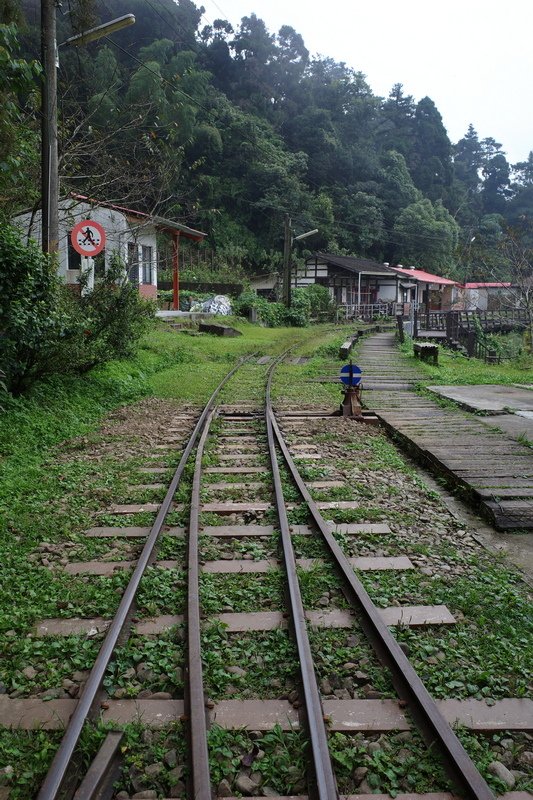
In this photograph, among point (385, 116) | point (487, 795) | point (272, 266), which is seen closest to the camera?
point (487, 795)

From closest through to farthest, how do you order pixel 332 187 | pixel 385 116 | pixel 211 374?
1. pixel 211 374
2. pixel 332 187
3. pixel 385 116

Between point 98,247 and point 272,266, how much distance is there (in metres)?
40.7

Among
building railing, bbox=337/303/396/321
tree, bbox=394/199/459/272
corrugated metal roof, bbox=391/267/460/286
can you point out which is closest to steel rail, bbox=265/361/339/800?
building railing, bbox=337/303/396/321

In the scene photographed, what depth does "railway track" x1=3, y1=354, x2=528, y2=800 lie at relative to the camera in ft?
8.80

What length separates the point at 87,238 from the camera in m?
11.1

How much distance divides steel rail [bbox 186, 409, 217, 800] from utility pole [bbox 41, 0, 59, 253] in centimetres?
699

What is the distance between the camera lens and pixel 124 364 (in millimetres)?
14242

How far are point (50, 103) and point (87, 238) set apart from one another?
2139 millimetres

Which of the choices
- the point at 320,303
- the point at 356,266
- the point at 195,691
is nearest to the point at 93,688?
the point at 195,691

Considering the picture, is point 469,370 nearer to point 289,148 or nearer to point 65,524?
point 65,524

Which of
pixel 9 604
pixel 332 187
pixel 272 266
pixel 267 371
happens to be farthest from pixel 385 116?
pixel 9 604

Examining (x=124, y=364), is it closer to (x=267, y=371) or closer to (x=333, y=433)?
(x=267, y=371)

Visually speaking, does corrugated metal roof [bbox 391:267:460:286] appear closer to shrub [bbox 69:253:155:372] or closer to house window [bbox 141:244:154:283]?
house window [bbox 141:244:154:283]

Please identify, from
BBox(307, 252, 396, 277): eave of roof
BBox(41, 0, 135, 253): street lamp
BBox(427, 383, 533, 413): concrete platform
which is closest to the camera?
BBox(41, 0, 135, 253): street lamp
